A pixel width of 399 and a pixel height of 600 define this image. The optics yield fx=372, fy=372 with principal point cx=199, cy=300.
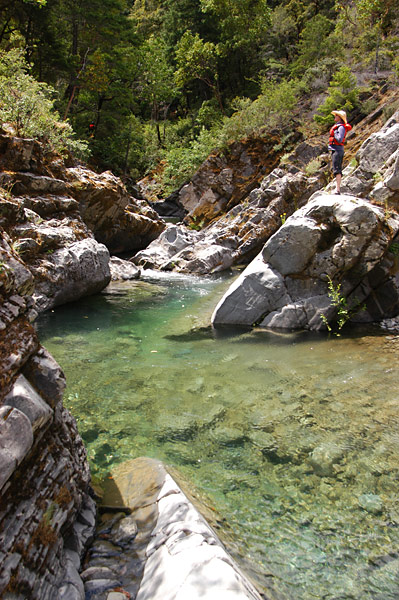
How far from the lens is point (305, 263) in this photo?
8453mm

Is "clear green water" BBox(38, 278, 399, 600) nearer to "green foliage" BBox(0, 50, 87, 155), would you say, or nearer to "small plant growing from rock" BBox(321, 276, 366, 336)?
"small plant growing from rock" BBox(321, 276, 366, 336)

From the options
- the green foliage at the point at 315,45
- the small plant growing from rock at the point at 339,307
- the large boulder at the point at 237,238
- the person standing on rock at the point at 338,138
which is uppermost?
the green foliage at the point at 315,45

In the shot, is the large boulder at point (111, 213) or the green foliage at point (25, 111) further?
the large boulder at point (111, 213)

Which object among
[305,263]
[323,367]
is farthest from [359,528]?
[305,263]

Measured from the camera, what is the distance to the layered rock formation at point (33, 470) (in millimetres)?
Answer: 2168

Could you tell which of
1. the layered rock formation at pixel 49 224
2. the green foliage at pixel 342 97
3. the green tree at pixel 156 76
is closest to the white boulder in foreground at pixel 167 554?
the layered rock formation at pixel 49 224

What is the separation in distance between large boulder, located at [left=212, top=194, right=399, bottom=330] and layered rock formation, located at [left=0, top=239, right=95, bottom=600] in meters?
5.92

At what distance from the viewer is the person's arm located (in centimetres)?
927

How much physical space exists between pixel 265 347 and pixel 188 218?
1661 centimetres

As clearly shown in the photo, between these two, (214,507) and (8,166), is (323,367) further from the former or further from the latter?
(8,166)

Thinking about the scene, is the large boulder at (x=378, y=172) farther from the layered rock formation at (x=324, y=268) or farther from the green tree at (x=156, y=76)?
the green tree at (x=156, y=76)

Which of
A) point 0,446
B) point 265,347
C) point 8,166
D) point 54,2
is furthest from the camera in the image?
→ point 54,2

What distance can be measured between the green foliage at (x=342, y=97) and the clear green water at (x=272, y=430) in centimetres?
1620

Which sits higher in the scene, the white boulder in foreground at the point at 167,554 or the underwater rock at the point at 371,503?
the white boulder in foreground at the point at 167,554
